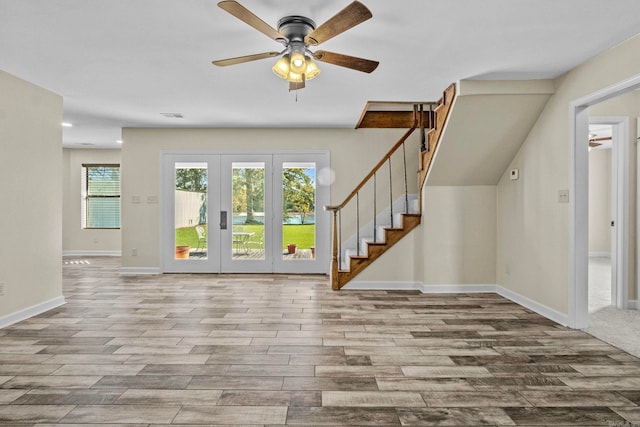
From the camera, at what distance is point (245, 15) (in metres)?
2.26

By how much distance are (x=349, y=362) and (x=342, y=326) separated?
879 mm

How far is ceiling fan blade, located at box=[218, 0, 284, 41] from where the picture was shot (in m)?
2.12

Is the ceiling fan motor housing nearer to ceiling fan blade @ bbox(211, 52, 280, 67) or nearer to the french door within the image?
ceiling fan blade @ bbox(211, 52, 280, 67)

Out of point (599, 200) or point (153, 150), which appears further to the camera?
point (599, 200)

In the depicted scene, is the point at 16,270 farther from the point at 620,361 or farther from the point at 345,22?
the point at 620,361

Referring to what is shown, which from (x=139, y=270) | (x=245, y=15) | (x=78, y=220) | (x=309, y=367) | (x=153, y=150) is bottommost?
(x=309, y=367)

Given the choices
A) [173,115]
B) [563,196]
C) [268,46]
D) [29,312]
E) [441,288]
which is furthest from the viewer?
[173,115]

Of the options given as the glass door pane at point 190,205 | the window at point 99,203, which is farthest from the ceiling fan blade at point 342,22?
the window at point 99,203

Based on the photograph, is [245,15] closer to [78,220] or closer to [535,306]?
[535,306]

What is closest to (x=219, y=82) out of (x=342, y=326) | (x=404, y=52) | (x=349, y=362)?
(x=404, y=52)

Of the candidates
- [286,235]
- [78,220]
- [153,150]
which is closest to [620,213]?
[286,235]

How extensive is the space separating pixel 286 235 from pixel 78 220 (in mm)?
5759

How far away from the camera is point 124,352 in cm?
308

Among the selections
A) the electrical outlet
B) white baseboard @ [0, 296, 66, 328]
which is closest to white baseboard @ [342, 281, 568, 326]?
the electrical outlet
